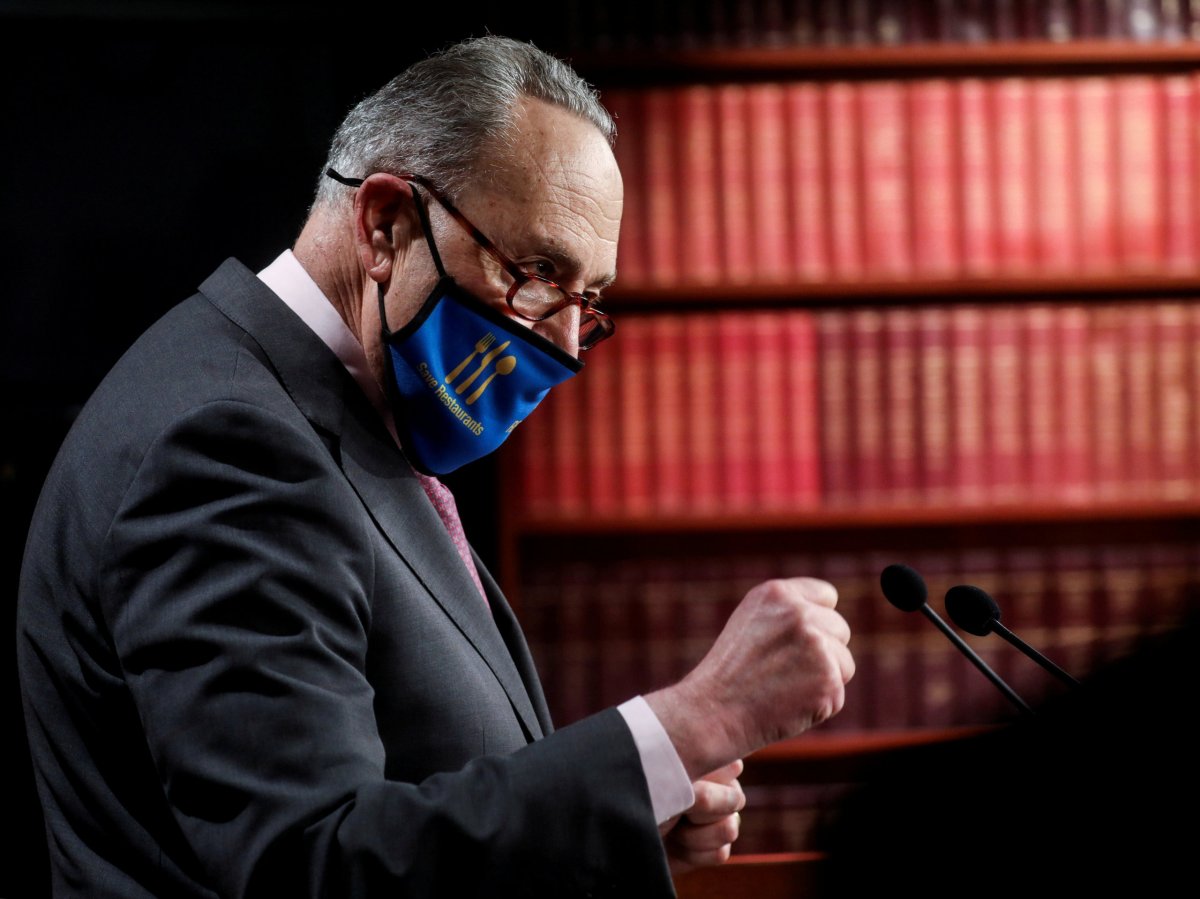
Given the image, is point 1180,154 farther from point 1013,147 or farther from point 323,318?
point 323,318

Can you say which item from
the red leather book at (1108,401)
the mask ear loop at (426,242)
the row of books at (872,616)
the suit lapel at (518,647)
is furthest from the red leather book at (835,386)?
the mask ear loop at (426,242)

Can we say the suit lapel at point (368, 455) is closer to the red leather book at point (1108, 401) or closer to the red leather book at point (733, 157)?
the red leather book at point (733, 157)

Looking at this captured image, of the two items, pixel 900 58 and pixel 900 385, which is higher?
pixel 900 58

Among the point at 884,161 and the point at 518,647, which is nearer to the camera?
the point at 518,647

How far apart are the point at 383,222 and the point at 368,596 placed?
40 cm

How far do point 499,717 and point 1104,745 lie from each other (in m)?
0.62

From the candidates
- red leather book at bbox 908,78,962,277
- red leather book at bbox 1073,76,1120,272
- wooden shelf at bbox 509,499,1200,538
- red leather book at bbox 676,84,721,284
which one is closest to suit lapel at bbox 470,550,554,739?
wooden shelf at bbox 509,499,1200,538

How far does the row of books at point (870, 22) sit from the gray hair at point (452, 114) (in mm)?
1079

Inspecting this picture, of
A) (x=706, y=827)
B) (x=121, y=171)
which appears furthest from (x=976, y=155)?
(x=121, y=171)

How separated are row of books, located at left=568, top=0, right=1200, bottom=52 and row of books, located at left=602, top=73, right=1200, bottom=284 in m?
0.09

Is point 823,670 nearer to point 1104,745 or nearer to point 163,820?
point 1104,745

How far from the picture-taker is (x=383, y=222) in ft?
3.95

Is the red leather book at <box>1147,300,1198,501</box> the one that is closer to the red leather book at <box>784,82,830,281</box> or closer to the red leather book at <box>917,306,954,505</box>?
the red leather book at <box>917,306,954,505</box>

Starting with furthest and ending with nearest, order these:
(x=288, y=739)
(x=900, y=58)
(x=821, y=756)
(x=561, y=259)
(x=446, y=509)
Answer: (x=821, y=756) < (x=900, y=58) < (x=446, y=509) < (x=561, y=259) < (x=288, y=739)
